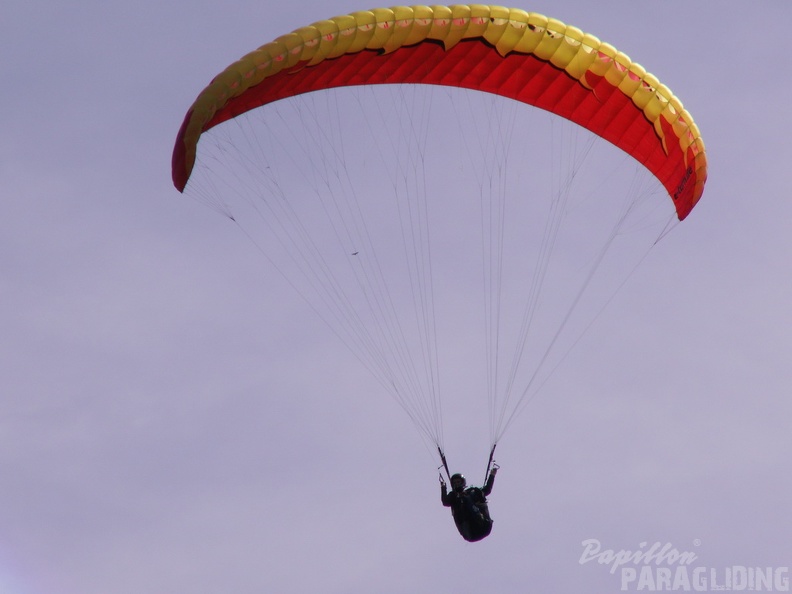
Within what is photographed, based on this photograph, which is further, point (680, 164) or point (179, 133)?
point (680, 164)

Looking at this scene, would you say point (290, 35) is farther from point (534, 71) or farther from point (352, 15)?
point (534, 71)

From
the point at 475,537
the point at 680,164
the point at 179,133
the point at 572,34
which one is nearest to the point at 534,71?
the point at 572,34

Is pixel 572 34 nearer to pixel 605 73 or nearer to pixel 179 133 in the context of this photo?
pixel 605 73

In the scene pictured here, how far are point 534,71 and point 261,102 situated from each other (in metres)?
4.48

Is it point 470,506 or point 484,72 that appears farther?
point 484,72

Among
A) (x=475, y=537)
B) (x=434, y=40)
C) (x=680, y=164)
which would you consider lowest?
(x=475, y=537)

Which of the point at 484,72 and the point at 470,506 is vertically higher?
the point at 484,72

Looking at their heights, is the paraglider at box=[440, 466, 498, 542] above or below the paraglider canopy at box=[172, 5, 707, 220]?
below

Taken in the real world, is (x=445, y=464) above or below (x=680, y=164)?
below

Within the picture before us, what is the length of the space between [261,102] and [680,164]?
705 centimetres

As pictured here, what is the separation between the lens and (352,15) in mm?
27016

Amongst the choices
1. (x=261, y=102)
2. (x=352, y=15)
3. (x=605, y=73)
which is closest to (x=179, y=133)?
(x=261, y=102)

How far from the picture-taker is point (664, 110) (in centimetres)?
2833

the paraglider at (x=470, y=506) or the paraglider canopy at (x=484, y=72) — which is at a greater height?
the paraglider canopy at (x=484, y=72)
